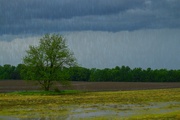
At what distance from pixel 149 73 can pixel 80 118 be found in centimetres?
15852

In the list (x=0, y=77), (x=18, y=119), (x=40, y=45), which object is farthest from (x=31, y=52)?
(x=0, y=77)

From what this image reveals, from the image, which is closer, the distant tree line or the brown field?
the brown field

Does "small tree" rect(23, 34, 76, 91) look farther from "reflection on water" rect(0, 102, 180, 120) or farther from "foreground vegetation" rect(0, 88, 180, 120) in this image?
"reflection on water" rect(0, 102, 180, 120)

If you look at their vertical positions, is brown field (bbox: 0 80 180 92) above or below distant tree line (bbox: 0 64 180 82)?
below

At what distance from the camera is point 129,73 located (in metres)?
192

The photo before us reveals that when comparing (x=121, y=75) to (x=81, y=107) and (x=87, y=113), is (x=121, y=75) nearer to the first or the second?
(x=81, y=107)

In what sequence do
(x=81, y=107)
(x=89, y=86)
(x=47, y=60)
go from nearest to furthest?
1. (x=81, y=107)
2. (x=47, y=60)
3. (x=89, y=86)

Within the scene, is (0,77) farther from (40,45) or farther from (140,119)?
(140,119)

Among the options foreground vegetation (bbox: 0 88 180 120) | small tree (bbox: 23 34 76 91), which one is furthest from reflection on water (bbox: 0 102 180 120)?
small tree (bbox: 23 34 76 91)

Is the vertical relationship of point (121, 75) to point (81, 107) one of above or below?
above

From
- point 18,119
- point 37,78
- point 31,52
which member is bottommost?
point 18,119

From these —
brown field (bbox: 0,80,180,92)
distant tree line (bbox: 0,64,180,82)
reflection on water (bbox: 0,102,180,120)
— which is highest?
distant tree line (bbox: 0,64,180,82)

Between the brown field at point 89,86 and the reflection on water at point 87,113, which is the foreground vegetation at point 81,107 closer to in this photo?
the reflection on water at point 87,113

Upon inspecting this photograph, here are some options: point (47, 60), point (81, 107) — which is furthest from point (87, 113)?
point (47, 60)
